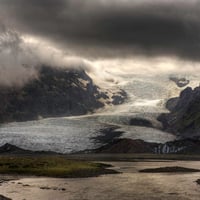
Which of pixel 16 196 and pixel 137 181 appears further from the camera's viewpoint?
pixel 137 181

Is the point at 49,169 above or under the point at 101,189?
above

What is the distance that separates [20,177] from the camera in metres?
103

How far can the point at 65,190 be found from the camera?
79.9m

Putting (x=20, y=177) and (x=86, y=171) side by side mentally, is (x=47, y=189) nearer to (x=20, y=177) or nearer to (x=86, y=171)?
(x=20, y=177)

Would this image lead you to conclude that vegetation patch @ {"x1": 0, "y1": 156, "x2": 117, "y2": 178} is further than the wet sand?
Yes

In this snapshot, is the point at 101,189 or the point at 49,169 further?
the point at 49,169

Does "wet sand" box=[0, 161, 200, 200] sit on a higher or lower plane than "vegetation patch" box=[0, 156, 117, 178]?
lower

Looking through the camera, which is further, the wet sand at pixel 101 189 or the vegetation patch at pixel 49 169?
the vegetation patch at pixel 49 169

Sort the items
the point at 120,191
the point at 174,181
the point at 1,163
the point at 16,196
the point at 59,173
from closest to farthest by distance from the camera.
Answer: the point at 16,196
the point at 120,191
the point at 174,181
the point at 59,173
the point at 1,163

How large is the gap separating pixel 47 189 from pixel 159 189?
62.4ft

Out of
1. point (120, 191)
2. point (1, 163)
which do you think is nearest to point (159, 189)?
point (120, 191)

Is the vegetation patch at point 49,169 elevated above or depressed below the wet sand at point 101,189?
above

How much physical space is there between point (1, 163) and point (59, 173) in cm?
2378

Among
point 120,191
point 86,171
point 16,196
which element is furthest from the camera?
point 86,171
